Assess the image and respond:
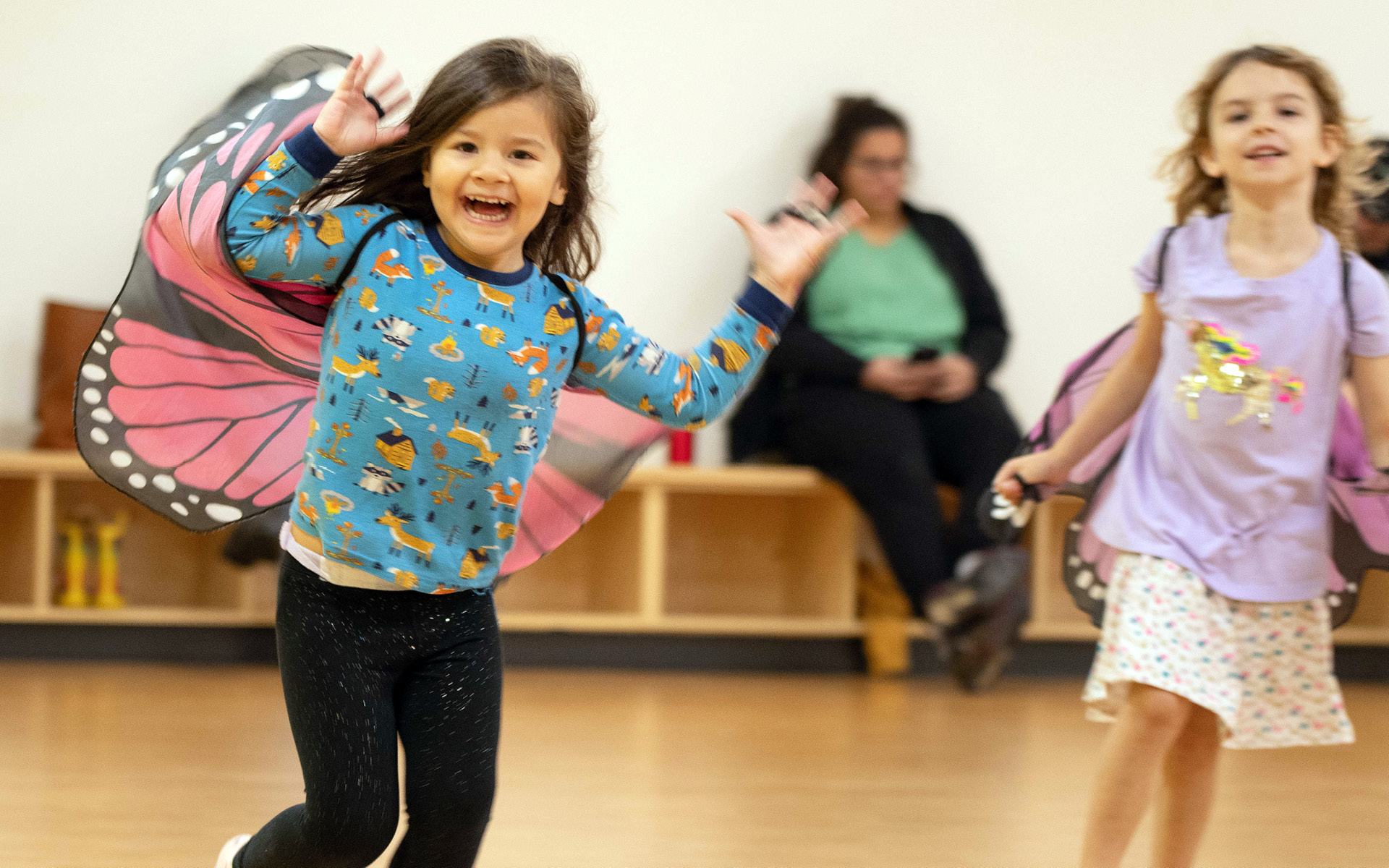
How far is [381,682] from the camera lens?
1.40m

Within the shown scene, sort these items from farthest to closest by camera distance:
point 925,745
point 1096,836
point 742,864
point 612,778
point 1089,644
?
point 1089,644 < point 925,745 < point 612,778 < point 742,864 < point 1096,836

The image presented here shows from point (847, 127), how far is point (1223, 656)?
2656mm

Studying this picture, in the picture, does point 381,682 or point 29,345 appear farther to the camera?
point 29,345

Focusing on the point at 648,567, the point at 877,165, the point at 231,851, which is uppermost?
the point at 877,165

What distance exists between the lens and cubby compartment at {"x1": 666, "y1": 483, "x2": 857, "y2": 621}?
4.31m

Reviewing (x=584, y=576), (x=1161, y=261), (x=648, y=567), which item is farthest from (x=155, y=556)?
(x=1161, y=261)

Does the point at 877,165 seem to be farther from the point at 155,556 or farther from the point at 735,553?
the point at 155,556

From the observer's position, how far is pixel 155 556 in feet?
13.3

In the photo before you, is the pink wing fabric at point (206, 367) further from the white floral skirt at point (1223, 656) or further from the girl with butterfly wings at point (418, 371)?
the white floral skirt at point (1223, 656)

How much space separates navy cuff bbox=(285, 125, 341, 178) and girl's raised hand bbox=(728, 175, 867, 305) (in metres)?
0.43

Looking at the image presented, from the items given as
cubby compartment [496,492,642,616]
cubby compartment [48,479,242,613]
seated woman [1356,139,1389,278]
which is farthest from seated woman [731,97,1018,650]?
cubby compartment [48,479,242,613]

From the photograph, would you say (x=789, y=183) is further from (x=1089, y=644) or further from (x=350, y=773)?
(x=350, y=773)

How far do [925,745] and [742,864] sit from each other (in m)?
1.04

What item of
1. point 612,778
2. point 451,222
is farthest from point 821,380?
point 451,222
